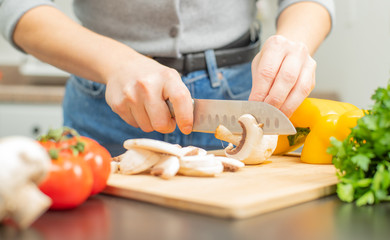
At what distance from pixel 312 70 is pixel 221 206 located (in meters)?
0.69

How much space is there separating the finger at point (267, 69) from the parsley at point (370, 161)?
39 cm

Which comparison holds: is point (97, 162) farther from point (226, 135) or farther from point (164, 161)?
point (226, 135)

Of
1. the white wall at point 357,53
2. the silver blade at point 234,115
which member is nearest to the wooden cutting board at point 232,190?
the silver blade at point 234,115

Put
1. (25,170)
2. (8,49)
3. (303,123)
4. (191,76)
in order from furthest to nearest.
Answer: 1. (8,49)
2. (191,76)
3. (303,123)
4. (25,170)

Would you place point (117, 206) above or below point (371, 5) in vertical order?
below

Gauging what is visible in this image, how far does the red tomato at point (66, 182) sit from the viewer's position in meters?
0.69

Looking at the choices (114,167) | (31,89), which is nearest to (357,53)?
(31,89)

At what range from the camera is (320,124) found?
1244mm

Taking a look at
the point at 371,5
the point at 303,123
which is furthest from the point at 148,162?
the point at 371,5

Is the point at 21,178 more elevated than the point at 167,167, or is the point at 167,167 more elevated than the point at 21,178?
the point at 21,178

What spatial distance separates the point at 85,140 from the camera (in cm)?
83

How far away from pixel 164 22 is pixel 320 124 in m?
0.66

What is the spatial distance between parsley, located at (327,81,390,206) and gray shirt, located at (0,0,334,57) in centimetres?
83

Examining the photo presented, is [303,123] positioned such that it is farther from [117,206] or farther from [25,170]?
[25,170]
